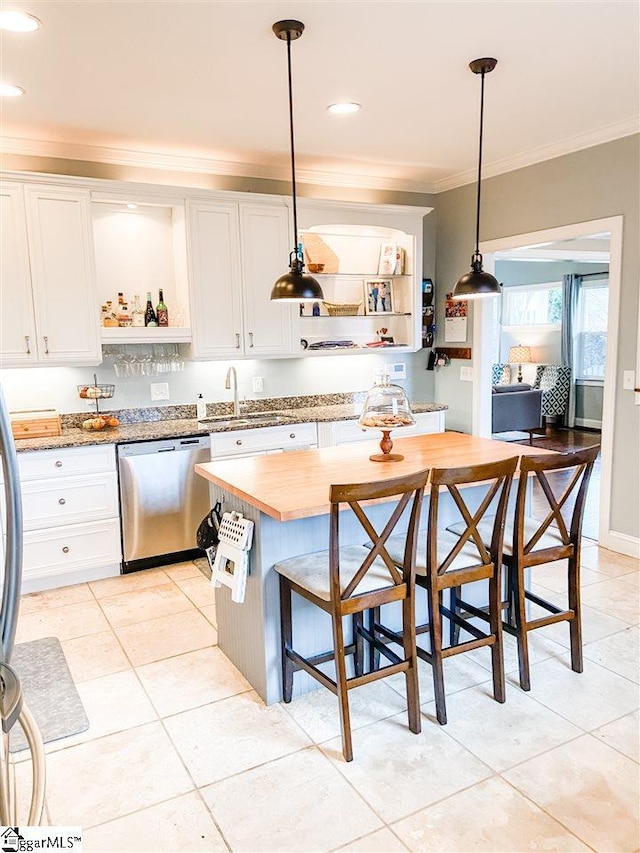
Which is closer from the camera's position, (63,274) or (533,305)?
(63,274)

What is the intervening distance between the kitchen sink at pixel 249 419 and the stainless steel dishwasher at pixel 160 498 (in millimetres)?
342

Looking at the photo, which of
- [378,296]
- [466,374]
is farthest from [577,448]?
[378,296]

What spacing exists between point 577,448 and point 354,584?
6648mm

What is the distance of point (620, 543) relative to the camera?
418 centimetres

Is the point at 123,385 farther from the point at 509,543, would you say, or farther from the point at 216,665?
the point at 509,543

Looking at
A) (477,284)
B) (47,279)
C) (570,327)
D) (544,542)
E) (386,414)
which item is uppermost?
(47,279)

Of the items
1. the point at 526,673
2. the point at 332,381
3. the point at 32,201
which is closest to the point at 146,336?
the point at 32,201

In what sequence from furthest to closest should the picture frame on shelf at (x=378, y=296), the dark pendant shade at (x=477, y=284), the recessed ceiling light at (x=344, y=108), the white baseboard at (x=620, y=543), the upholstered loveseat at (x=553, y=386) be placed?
the upholstered loveseat at (x=553, y=386)
the picture frame on shelf at (x=378, y=296)
the white baseboard at (x=620, y=543)
the recessed ceiling light at (x=344, y=108)
the dark pendant shade at (x=477, y=284)

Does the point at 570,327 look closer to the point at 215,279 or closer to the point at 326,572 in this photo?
the point at 215,279

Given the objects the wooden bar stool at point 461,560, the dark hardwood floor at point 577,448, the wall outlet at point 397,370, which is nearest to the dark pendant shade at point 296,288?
the wooden bar stool at point 461,560

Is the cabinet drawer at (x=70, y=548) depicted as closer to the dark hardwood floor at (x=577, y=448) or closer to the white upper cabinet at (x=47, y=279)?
the white upper cabinet at (x=47, y=279)

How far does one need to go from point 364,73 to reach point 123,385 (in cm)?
258

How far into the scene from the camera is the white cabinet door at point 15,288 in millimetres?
3691

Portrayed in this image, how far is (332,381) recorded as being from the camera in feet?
17.1
